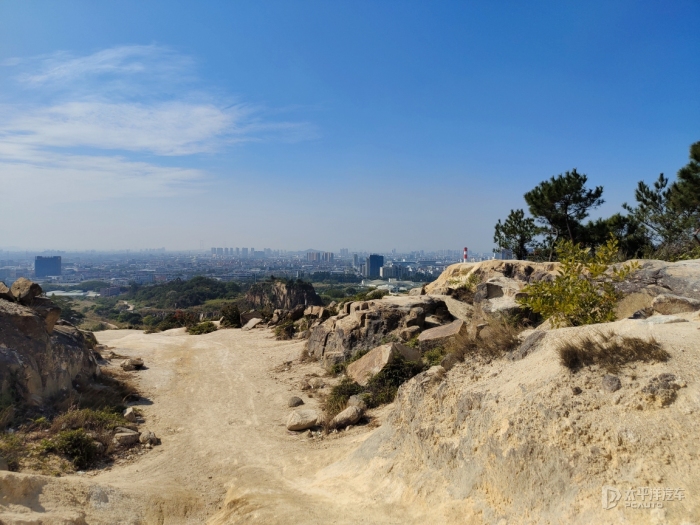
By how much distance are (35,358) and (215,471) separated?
252 inches

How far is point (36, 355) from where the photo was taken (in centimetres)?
Answer: 1129

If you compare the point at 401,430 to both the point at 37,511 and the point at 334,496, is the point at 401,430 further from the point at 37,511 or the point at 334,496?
the point at 37,511

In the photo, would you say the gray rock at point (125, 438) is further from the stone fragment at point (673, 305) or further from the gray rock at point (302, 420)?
the stone fragment at point (673, 305)

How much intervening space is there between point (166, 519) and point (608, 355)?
6.64 m

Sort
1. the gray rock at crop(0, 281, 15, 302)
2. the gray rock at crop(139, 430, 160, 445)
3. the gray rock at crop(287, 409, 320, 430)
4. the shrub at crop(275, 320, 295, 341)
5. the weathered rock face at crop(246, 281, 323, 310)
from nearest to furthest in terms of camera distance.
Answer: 1. the gray rock at crop(139, 430, 160, 445)
2. the gray rock at crop(287, 409, 320, 430)
3. the gray rock at crop(0, 281, 15, 302)
4. the shrub at crop(275, 320, 295, 341)
5. the weathered rock face at crop(246, 281, 323, 310)

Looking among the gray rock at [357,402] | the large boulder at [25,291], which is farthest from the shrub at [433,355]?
the large boulder at [25,291]

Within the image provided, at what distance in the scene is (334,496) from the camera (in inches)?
264

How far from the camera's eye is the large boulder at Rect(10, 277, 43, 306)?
13.1m

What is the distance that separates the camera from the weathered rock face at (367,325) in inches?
615

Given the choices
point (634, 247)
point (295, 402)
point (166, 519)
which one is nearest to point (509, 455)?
point (166, 519)

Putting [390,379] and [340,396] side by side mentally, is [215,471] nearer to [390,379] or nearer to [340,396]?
[340,396]

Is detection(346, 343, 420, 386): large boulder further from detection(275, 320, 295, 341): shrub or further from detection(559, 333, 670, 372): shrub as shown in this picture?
detection(275, 320, 295, 341): shrub

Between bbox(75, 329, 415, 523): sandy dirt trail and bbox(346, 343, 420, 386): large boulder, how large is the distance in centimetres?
152

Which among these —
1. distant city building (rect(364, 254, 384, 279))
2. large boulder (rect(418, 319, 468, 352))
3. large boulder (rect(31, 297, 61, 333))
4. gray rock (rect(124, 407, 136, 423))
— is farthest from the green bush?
distant city building (rect(364, 254, 384, 279))
